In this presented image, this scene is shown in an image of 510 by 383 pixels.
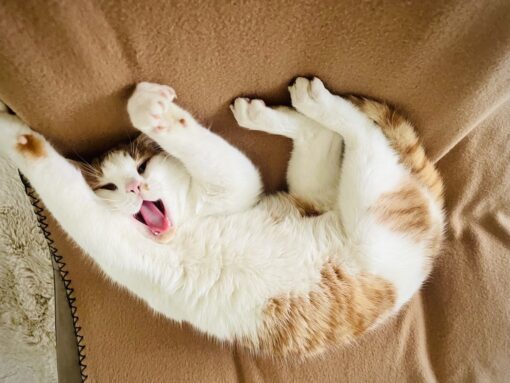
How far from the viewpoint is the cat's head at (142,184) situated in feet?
3.10

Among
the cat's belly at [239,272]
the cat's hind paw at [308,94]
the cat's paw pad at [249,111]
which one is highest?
the cat's hind paw at [308,94]

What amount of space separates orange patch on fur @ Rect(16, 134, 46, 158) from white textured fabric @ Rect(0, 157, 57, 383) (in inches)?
19.4

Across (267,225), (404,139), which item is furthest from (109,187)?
(404,139)

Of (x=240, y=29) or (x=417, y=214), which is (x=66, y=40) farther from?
(x=417, y=214)

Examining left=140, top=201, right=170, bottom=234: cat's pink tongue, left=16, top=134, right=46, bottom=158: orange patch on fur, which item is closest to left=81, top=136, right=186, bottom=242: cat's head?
left=140, top=201, right=170, bottom=234: cat's pink tongue

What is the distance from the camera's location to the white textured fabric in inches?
50.2

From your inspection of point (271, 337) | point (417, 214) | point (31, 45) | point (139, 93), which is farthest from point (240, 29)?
point (271, 337)

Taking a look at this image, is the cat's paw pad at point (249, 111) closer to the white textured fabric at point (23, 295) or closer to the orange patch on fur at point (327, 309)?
the orange patch on fur at point (327, 309)

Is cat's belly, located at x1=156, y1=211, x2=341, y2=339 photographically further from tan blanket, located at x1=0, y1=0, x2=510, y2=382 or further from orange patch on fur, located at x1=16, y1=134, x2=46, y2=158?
orange patch on fur, located at x1=16, y1=134, x2=46, y2=158

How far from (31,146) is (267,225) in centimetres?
60

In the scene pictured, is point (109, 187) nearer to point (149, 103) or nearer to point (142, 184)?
point (142, 184)

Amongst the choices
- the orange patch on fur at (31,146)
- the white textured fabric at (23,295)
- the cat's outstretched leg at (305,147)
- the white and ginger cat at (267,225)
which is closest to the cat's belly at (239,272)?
the white and ginger cat at (267,225)

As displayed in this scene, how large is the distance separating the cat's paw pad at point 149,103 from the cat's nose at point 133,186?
155mm

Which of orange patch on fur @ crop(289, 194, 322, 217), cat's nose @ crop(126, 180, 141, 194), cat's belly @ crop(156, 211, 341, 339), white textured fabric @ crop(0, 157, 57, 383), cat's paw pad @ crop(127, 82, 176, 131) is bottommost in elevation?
white textured fabric @ crop(0, 157, 57, 383)
